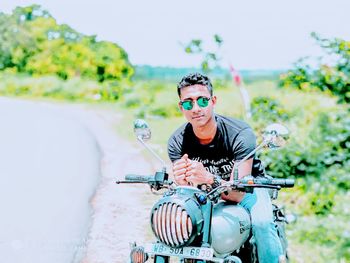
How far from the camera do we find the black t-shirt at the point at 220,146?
3.36 metres

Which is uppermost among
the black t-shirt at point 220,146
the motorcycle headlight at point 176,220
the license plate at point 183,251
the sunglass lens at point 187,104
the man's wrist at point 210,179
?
the sunglass lens at point 187,104

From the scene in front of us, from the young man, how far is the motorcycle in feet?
0.65

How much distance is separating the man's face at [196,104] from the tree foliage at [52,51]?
1082 centimetres

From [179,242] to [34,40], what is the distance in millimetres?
15495

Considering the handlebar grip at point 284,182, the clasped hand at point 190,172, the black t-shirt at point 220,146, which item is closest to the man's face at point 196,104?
the black t-shirt at point 220,146

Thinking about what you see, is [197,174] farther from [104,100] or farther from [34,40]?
[104,100]

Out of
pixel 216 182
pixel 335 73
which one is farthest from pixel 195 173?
pixel 335 73

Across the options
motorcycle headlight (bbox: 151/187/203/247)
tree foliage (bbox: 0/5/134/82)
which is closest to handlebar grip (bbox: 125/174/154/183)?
motorcycle headlight (bbox: 151/187/203/247)

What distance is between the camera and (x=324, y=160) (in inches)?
313

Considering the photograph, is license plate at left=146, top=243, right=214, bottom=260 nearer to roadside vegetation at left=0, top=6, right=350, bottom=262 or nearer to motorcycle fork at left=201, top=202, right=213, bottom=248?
motorcycle fork at left=201, top=202, right=213, bottom=248

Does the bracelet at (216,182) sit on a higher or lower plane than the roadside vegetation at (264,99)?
lower

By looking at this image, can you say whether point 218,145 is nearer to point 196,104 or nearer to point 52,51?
point 196,104

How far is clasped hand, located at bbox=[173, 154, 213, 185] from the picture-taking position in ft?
9.25

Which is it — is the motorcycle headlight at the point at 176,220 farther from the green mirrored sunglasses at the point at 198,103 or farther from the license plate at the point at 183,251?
the green mirrored sunglasses at the point at 198,103
